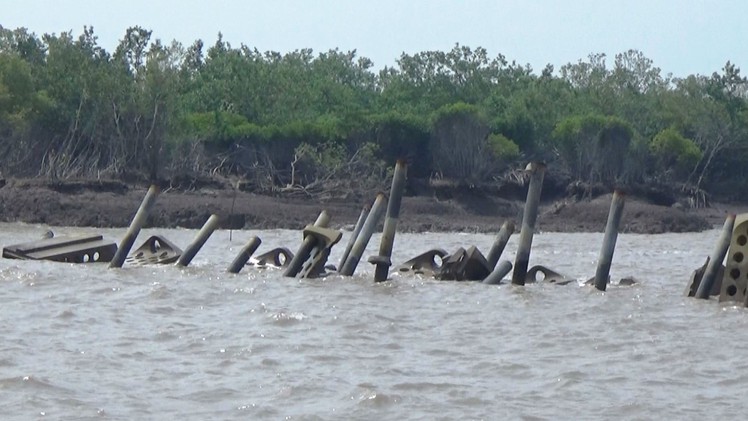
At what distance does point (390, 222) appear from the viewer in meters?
19.8

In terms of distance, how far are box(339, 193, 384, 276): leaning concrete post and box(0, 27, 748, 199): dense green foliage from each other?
30.1 meters

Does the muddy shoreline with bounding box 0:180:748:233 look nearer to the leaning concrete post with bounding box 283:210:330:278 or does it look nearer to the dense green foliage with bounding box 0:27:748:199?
the dense green foliage with bounding box 0:27:748:199

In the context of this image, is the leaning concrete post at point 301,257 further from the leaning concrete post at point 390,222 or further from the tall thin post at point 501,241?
the tall thin post at point 501,241

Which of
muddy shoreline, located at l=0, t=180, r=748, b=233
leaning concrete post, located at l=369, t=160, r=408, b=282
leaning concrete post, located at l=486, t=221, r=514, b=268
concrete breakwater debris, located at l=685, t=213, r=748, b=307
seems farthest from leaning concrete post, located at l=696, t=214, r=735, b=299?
muddy shoreline, located at l=0, t=180, r=748, b=233

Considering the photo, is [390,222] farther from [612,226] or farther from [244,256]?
[612,226]

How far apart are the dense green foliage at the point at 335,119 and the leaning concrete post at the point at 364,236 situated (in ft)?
98.9

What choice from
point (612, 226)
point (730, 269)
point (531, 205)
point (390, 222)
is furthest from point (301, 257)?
point (730, 269)

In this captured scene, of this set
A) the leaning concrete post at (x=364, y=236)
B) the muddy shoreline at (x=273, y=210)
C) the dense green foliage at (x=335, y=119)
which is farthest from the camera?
the dense green foliage at (x=335, y=119)

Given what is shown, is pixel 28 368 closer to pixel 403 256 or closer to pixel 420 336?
pixel 420 336

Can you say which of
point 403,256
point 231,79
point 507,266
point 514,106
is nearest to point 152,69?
point 231,79

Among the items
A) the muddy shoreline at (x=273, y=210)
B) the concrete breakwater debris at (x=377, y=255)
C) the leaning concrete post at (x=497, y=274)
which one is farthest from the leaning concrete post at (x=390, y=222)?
the muddy shoreline at (x=273, y=210)

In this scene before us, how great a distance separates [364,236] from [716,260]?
4985mm

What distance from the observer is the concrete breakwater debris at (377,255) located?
63.1 ft

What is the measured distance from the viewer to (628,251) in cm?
3578
